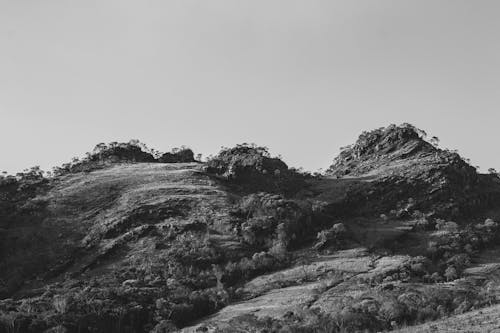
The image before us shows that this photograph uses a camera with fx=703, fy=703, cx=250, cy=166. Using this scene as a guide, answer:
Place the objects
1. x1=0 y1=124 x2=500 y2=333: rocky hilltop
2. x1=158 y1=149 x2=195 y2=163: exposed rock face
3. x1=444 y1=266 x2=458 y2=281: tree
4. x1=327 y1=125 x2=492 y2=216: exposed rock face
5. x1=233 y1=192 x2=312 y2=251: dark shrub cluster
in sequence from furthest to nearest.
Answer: x1=158 y1=149 x2=195 y2=163: exposed rock face < x1=327 y1=125 x2=492 y2=216: exposed rock face < x1=233 y1=192 x2=312 y2=251: dark shrub cluster < x1=444 y1=266 x2=458 y2=281: tree < x1=0 y1=124 x2=500 y2=333: rocky hilltop

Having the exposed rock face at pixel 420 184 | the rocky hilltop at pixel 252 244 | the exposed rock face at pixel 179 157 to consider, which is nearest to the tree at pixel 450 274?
the rocky hilltop at pixel 252 244

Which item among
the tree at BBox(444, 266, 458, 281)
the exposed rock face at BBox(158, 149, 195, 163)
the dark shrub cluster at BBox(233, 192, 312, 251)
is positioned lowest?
the tree at BBox(444, 266, 458, 281)

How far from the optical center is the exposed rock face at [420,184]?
179 feet

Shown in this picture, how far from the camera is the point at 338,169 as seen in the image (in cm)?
6988

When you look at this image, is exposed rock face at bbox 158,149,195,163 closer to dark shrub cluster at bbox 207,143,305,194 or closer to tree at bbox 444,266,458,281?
dark shrub cluster at bbox 207,143,305,194

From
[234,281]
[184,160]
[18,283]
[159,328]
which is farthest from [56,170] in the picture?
[159,328]

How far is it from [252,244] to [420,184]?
1569 centimetres

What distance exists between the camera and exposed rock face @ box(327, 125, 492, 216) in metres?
54.6

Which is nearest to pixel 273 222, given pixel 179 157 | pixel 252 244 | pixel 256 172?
pixel 252 244

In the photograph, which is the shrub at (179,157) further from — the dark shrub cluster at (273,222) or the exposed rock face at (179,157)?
the dark shrub cluster at (273,222)

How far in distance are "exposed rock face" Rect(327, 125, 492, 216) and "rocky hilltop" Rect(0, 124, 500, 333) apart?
12cm

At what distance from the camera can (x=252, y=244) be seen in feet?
161

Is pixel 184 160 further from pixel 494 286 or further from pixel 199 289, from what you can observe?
pixel 494 286

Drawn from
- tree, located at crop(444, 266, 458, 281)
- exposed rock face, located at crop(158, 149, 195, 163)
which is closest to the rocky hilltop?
tree, located at crop(444, 266, 458, 281)
